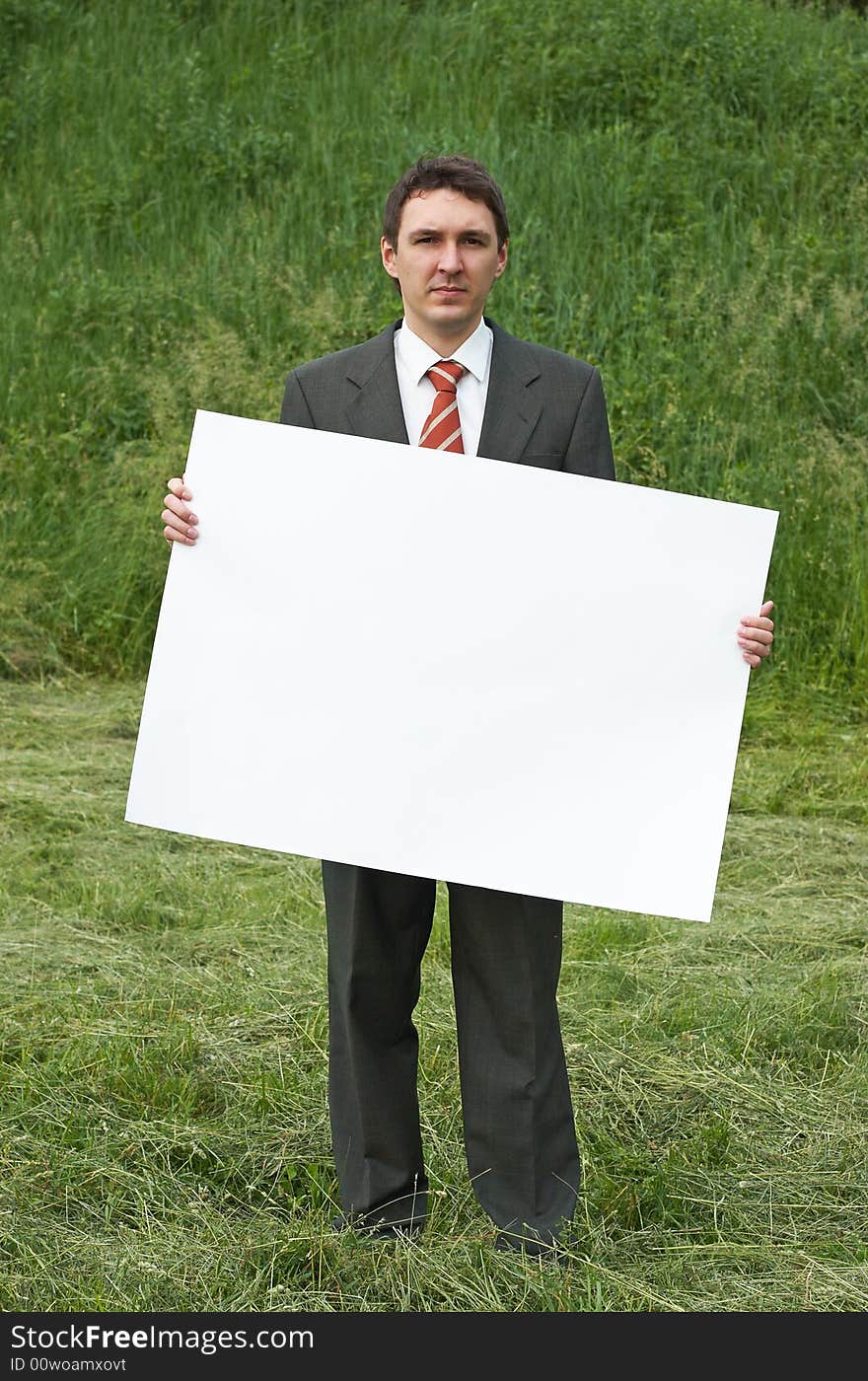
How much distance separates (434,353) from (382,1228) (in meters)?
1.50

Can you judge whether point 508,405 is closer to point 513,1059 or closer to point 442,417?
point 442,417

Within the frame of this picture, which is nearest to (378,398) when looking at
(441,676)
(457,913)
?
(441,676)

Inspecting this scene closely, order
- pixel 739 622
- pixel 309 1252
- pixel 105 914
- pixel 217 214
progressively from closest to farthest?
pixel 739 622 → pixel 309 1252 → pixel 105 914 → pixel 217 214

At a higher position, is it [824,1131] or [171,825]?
[171,825]

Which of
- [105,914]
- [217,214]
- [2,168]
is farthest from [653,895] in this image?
[2,168]

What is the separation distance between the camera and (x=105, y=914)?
4.24m

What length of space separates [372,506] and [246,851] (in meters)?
2.77

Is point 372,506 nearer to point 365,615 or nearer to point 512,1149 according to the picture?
point 365,615

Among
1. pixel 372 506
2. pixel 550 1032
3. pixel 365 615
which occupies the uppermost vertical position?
pixel 372 506

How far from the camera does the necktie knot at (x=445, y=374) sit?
240 centimetres

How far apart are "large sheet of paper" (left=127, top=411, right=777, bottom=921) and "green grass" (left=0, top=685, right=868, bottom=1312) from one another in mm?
750

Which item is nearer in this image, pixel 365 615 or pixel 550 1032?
pixel 365 615

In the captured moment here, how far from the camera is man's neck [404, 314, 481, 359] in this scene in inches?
93.4

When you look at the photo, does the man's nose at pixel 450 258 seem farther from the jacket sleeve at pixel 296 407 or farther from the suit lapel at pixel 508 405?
the jacket sleeve at pixel 296 407
